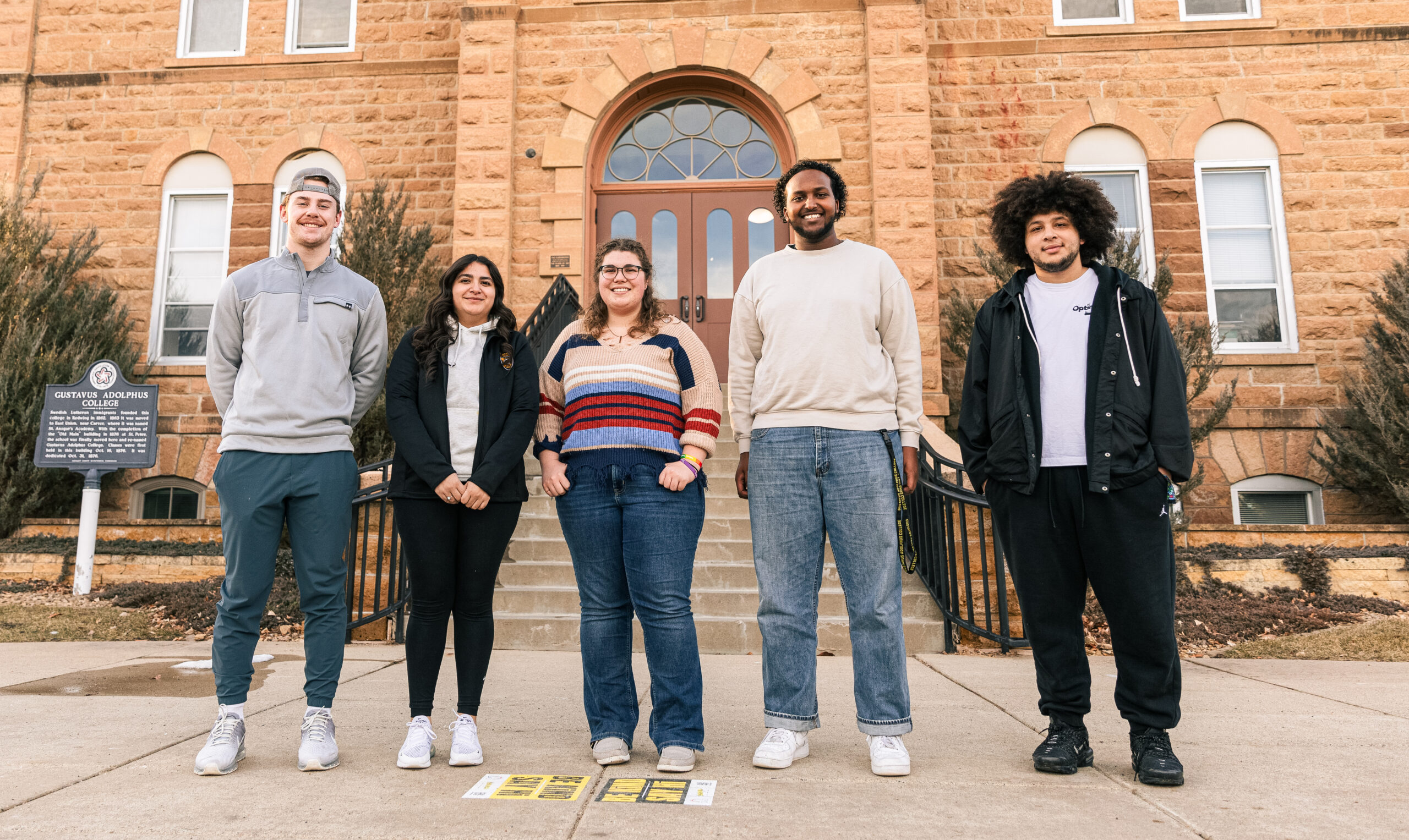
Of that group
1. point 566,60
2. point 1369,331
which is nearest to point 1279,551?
point 1369,331

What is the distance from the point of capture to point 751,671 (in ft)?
15.1

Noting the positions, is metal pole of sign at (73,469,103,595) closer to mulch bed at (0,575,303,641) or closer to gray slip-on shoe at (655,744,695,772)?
mulch bed at (0,575,303,641)

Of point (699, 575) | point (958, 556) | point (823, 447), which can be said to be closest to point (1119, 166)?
point (958, 556)

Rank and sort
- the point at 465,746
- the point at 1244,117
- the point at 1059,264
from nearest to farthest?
the point at 465,746 → the point at 1059,264 → the point at 1244,117

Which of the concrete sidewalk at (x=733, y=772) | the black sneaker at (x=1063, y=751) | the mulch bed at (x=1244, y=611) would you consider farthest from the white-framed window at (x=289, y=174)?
the black sneaker at (x=1063, y=751)

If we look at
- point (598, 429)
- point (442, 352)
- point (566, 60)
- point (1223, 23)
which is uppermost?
point (1223, 23)

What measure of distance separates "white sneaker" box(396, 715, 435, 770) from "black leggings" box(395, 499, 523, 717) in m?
0.06

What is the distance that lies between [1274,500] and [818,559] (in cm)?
796

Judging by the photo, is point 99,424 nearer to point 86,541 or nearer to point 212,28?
point 86,541

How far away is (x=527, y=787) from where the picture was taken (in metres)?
2.54

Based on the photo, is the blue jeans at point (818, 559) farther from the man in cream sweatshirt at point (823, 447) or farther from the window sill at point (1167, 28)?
the window sill at point (1167, 28)

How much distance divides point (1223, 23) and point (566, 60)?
7.32 m

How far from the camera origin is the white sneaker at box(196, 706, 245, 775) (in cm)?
263

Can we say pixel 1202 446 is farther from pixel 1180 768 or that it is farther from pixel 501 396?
pixel 501 396
